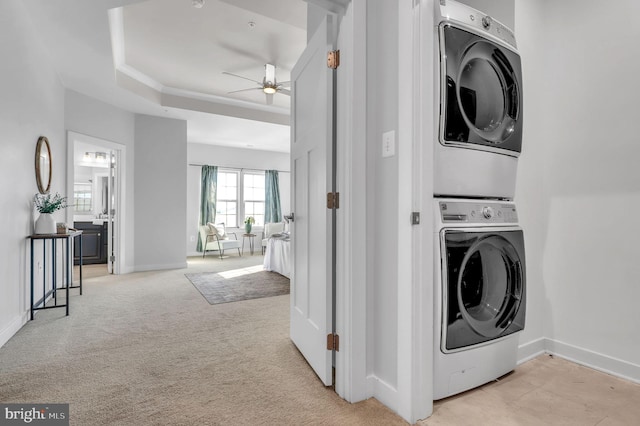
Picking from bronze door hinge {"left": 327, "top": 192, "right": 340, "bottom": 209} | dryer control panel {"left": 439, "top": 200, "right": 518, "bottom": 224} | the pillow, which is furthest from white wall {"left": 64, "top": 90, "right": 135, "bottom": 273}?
dryer control panel {"left": 439, "top": 200, "right": 518, "bottom": 224}

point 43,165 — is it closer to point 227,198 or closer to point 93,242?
point 93,242

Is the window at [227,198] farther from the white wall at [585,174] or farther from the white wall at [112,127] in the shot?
the white wall at [585,174]

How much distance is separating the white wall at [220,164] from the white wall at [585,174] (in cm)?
600

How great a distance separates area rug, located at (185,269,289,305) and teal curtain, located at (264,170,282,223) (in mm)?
3164

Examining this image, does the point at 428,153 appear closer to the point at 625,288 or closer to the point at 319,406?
the point at 319,406

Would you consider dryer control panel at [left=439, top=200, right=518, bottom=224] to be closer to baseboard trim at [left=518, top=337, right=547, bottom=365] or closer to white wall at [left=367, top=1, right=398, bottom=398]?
white wall at [left=367, top=1, right=398, bottom=398]

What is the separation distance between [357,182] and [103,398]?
5.64ft

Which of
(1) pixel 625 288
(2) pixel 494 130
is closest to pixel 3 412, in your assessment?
(2) pixel 494 130

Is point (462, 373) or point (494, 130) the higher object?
point (494, 130)

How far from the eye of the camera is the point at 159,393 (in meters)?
1.71

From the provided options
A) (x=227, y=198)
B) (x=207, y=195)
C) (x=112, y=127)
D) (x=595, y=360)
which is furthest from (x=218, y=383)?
(x=227, y=198)

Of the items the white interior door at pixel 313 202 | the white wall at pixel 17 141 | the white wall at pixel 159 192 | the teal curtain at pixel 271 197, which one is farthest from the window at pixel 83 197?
the white interior door at pixel 313 202

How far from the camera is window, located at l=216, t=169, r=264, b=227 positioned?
315 inches

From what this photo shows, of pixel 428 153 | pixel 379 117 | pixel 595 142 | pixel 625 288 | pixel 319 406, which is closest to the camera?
pixel 428 153
